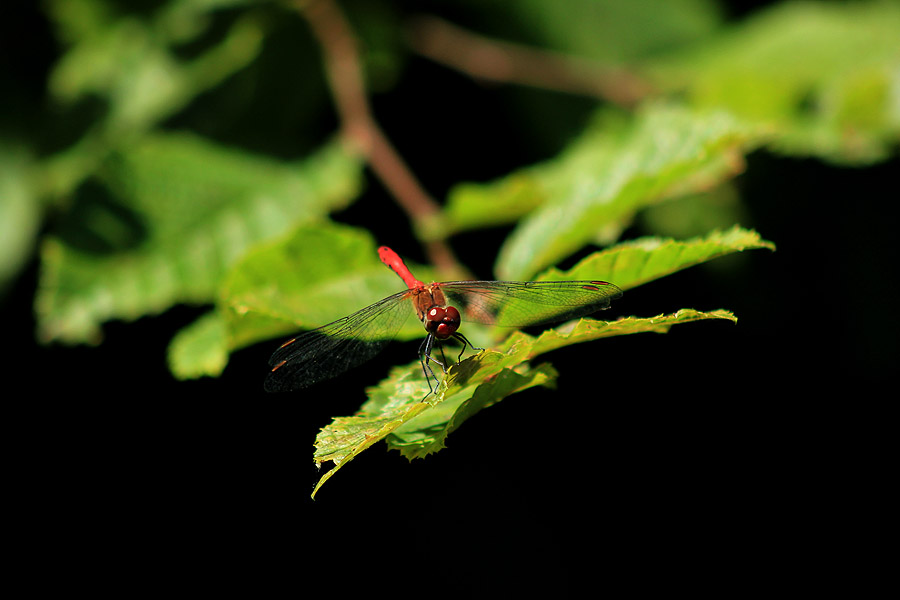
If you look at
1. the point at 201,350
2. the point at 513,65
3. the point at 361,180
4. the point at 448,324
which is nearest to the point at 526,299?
the point at 448,324

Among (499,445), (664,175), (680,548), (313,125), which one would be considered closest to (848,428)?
(680,548)

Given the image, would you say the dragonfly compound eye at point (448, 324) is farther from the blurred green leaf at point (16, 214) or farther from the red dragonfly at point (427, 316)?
the blurred green leaf at point (16, 214)

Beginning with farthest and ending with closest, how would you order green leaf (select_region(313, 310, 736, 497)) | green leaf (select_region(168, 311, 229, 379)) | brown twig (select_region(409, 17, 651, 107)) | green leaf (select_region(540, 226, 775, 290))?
1. brown twig (select_region(409, 17, 651, 107))
2. green leaf (select_region(168, 311, 229, 379))
3. green leaf (select_region(540, 226, 775, 290))
4. green leaf (select_region(313, 310, 736, 497))

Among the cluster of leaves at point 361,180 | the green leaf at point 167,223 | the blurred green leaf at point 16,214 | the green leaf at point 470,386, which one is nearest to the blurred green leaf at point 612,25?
the cluster of leaves at point 361,180

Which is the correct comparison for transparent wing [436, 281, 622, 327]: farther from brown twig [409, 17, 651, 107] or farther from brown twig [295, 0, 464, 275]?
brown twig [409, 17, 651, 107]

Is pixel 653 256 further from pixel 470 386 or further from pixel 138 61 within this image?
pixel 138 61

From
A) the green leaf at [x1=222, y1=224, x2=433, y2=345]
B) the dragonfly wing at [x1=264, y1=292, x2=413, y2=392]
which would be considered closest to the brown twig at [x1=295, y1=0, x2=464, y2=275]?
the green leaf at [x1=222, y1=224, x2=433, y2=345]

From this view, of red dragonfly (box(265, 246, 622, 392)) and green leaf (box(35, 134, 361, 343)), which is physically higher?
green leaf (box(35, 134, 361, 343))
